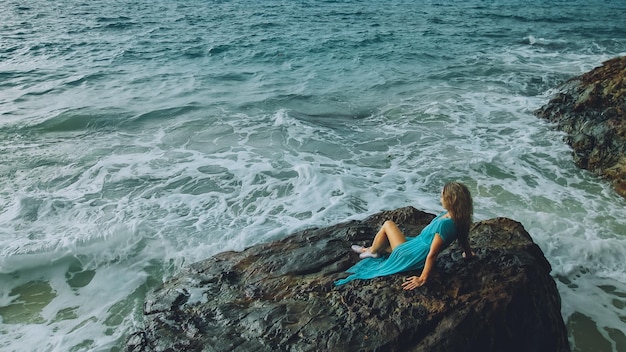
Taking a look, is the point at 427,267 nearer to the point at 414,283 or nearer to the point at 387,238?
the point at 414,283

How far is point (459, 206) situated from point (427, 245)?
1.68 ft

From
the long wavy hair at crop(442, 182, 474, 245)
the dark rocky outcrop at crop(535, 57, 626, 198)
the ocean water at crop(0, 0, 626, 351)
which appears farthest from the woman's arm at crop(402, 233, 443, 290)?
the dark rocky outcrop at crop(535, 57, 626, 198)

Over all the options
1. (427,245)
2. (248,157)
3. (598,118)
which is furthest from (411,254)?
(598,118)

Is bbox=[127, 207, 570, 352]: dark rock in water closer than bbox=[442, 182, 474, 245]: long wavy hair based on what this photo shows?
Yes

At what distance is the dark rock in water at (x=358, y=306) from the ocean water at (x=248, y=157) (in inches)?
36.8

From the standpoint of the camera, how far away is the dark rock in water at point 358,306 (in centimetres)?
378

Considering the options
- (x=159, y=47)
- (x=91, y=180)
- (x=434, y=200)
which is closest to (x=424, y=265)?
(x=434, y=200)

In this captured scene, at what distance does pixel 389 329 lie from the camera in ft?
12.4

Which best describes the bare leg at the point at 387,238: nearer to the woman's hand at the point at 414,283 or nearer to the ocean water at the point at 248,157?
the woman's hand at the point at 414,283

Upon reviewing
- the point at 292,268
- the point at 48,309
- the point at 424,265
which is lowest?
the point at 48,309

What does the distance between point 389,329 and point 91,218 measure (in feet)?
19.0

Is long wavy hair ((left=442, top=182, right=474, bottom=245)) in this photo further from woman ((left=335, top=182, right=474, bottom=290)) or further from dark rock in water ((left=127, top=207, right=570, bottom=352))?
dark rock in water ((left=127, top=207, right=570, bottom=352))

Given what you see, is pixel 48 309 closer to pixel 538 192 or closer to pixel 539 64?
pixel 538 192

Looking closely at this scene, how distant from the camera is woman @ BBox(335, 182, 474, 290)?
165 inches
